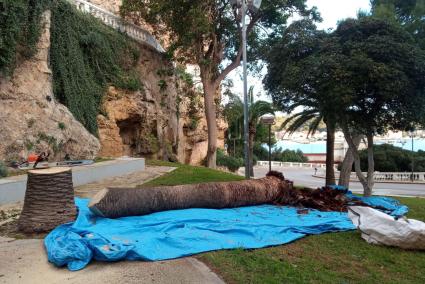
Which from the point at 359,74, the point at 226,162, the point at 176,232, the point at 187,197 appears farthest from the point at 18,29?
the point at 226,162

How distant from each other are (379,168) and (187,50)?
95.4 feet

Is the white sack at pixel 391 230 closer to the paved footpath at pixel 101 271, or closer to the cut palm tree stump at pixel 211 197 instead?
the cut palm tree stump at pixel 211 197

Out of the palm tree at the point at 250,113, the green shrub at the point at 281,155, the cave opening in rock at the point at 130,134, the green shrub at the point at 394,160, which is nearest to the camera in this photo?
the cave opening in rock at the point at 130,134

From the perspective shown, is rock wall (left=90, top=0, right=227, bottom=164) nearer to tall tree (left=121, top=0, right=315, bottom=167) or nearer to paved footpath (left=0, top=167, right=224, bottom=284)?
tall tree (left=121, top=0, right=315, bottom=167)

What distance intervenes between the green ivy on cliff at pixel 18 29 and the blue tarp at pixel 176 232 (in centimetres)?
578

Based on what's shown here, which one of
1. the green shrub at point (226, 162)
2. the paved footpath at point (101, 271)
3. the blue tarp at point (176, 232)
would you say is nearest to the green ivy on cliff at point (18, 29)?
the blue tarp at point (176, 232)

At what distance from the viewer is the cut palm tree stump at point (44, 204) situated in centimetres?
551

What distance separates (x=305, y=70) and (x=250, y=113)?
2505 centimetres

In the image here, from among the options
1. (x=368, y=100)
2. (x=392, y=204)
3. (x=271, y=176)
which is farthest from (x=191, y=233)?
(x=392, y=204)

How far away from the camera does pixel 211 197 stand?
24.0 ft

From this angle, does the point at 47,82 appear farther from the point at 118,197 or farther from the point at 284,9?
the point at 284,9

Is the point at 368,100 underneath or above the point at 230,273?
above

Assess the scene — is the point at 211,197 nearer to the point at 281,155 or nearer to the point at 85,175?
the point at 85,175

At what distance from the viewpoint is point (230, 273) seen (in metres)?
3.94
